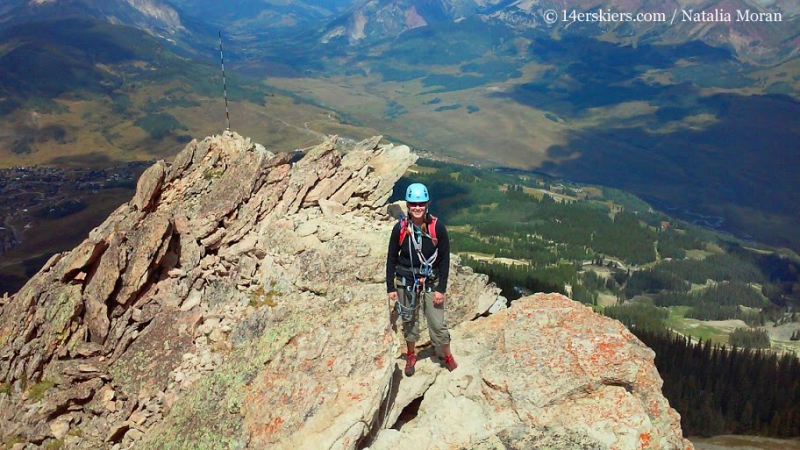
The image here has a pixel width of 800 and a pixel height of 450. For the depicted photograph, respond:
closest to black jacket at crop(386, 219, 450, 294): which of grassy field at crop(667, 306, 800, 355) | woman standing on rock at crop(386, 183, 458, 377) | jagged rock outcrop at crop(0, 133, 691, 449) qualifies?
woman standing on rock at crop(386, 183, 458, 377)

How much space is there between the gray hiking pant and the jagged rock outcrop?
0.77 metres

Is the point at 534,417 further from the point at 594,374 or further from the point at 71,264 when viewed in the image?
the point at 71,264

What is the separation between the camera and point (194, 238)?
108 ft

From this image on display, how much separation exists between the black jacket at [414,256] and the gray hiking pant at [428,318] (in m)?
0.73

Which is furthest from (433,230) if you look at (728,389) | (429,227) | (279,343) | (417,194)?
(728,389)

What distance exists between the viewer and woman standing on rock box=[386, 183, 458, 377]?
1939 cm

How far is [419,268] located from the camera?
19.8 meters

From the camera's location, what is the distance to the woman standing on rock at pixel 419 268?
19.4 meters

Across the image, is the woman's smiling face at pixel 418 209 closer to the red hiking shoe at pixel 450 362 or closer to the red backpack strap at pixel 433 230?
the red backpack strap at pixel 433 230

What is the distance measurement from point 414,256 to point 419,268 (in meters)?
0.48

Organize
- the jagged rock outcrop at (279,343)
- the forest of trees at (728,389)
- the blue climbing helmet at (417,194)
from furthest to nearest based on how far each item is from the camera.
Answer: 1. the forest of trees at (728,389)
2. the blue climbing helmet at (417,194)
3. the jagged rock outcrop at (279,343)

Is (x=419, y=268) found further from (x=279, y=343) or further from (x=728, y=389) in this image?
(x=728, y=389)

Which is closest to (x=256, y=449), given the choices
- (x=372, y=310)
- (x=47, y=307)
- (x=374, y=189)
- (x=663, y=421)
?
(x=372, y=310)

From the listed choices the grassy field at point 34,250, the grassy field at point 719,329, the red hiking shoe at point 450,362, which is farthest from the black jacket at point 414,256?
the grassy field at point 34,250
